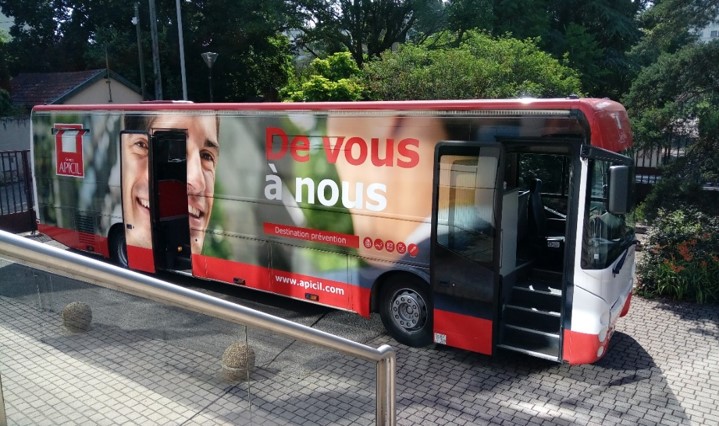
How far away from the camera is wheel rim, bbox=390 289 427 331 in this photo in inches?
305

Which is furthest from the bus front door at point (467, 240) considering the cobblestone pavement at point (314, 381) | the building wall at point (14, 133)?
the building wall at point (14, 133)

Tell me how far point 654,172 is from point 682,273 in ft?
21.6

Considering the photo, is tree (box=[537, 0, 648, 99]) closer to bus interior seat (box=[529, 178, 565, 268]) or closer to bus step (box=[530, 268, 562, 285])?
bus interior seat (box=[529, 178, 565, 268])

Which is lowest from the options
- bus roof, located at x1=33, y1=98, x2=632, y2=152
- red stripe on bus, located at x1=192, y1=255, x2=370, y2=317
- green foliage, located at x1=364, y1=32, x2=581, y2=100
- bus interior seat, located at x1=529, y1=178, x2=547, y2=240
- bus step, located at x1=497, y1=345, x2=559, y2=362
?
bus step, located at x1=497, y1=345, x2=559, y2=362

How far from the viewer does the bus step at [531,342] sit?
6.84 meters

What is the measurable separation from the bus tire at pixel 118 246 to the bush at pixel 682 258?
367 inches

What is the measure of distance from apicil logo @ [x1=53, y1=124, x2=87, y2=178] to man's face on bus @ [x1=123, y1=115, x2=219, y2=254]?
1424 millimetres

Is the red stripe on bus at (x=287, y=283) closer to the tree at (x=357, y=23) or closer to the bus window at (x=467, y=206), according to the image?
the bus window at (x=467, y=206)

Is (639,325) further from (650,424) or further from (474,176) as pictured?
(474,176)

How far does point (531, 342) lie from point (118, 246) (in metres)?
7.91

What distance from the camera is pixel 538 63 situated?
1515 cm

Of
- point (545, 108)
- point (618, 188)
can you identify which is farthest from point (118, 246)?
point (618, 188)

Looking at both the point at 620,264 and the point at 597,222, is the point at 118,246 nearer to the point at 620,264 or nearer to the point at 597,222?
the point at 597,222

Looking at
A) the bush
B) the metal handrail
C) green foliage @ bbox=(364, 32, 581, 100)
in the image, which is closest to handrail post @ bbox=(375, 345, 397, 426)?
the metal handrail
